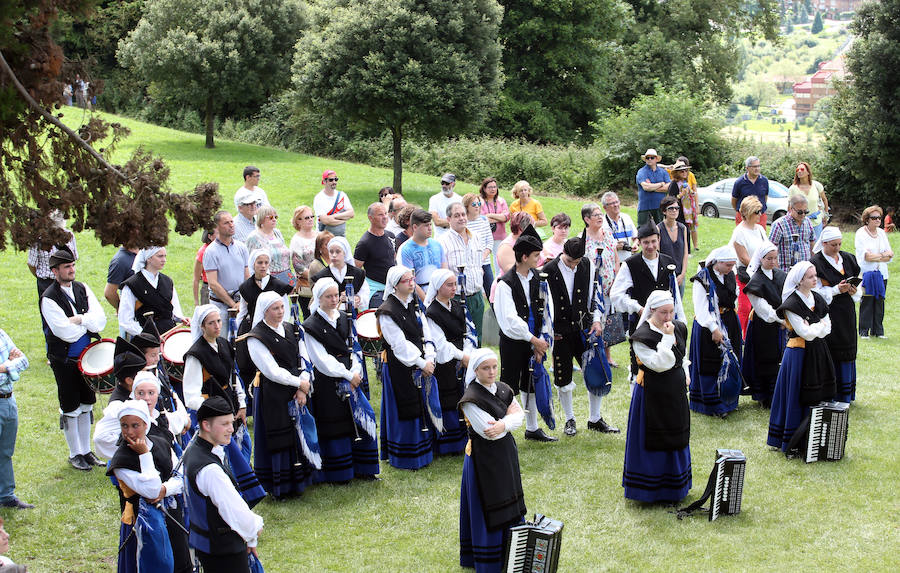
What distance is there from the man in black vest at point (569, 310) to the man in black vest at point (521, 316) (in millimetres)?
321

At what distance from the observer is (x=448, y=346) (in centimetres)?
877

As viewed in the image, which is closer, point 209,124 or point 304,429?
point 304,429

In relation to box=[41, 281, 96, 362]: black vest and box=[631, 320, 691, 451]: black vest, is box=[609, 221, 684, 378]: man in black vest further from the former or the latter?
box=[41, 281, 96, 362]: black vest

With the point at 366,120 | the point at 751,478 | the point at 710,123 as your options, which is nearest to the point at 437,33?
the point at 366,120

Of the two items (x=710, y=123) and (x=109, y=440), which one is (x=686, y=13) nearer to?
(x=710, y=123)

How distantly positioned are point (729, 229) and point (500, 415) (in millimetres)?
14888

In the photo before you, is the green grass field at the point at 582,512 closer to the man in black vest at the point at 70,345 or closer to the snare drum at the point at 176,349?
the man in black vest at the point at 70,345

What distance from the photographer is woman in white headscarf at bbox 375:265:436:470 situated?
8469mm

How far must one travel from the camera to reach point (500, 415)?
6.55 meters

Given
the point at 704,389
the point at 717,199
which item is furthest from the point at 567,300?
the point at 717,199

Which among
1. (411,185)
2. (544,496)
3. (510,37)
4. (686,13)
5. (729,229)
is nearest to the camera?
(544,496)

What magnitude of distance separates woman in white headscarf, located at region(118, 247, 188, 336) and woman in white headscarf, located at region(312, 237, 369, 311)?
154 centimetres

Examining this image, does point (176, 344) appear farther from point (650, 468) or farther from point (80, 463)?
point (650, 468)

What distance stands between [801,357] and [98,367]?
245 inches
